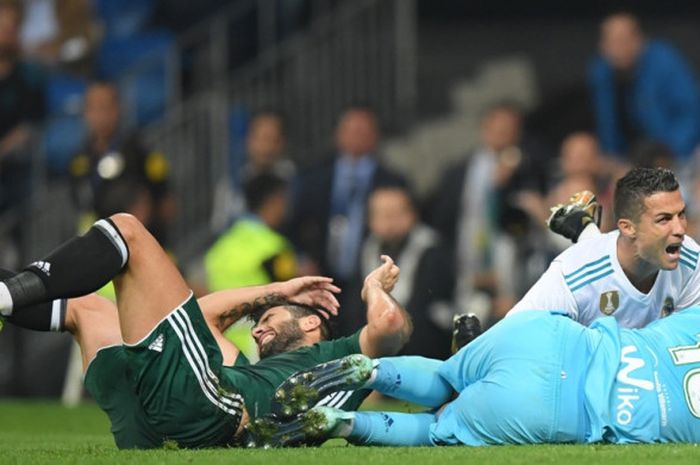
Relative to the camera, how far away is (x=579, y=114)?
16.1m

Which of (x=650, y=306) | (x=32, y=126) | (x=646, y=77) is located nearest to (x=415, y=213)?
(x=646, y=77)

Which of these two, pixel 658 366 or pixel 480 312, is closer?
pixel 658 366

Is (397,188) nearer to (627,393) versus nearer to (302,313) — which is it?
(302,313)

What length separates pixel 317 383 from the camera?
7902 mm

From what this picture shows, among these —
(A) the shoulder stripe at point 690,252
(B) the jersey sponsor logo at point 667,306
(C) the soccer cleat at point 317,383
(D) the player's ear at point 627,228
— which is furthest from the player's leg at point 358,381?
(A) the shoulder stripe at point 690,252

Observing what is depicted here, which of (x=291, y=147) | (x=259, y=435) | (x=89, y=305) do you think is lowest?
(x=259, y=435)

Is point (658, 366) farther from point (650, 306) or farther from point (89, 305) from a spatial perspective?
point (89, 305)

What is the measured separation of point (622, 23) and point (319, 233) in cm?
316

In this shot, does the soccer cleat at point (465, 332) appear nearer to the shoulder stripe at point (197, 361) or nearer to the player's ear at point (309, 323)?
the player's ear at point (309, 323)

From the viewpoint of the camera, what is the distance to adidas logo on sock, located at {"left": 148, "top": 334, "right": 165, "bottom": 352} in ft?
26.3

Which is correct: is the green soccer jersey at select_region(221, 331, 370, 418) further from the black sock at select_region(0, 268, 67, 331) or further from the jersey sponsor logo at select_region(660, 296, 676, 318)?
the jersey sponsor logo at select_region(660, 296, 676, 318)

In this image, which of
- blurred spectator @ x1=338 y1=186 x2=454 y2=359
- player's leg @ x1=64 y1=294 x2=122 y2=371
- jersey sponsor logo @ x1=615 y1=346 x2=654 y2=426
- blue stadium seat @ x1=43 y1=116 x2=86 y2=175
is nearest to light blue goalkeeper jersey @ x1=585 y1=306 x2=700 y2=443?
jersey sponsor logo @ x1=615 y1=346 x2=654 y2=426

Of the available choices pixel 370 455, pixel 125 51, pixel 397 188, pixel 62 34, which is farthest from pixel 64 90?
pixel 370 455

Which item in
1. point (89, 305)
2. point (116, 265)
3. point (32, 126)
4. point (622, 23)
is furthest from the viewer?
point (32, 126)
